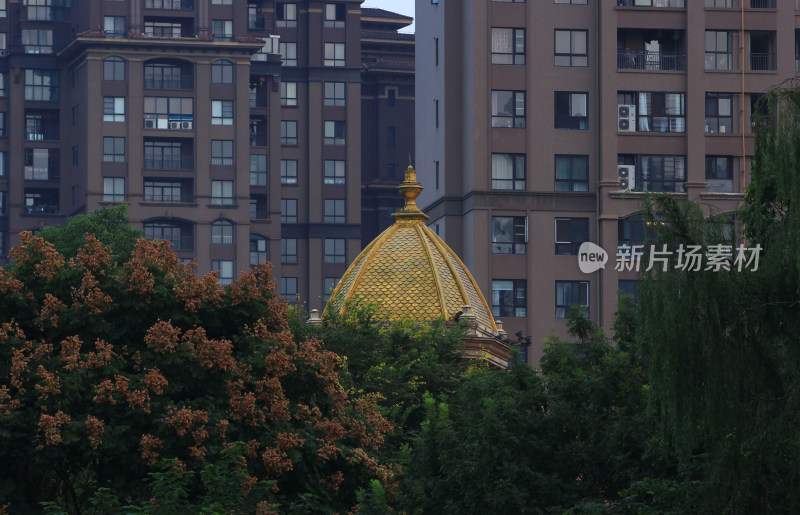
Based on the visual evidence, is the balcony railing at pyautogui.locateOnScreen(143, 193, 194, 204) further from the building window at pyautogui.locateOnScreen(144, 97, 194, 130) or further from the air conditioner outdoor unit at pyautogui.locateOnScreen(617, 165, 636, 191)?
the air conditioner outdoor unit at pyautogui.locateOnScreen(617, 165, 636, 191)

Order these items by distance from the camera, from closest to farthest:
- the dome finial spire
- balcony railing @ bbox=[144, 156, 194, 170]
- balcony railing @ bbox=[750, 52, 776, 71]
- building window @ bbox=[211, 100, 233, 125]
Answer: the dome finial spire, balcony railing @ bbox=[750, 52, 776, 71], balcony railing @ bbox=[144, 156, 194, 170], building window @ bbox=[211, 100, 233, 125]

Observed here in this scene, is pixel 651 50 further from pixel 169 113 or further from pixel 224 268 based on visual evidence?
pixel 224 268

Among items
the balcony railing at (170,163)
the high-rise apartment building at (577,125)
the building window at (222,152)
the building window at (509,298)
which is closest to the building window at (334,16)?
the building window at (222,152)

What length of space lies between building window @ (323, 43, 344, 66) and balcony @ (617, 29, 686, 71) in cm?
6493

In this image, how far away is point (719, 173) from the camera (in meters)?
78.9

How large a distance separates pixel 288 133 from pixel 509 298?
6735 cm

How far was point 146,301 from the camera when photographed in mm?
28578

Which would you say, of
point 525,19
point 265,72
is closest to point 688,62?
point 525,19

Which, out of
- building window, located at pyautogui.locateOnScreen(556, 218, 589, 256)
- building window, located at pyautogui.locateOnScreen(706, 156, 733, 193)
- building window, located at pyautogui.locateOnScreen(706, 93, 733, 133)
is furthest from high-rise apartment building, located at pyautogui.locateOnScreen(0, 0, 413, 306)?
building window, located at pyautogui.locateOnScreen(706, 93, 733, 133)

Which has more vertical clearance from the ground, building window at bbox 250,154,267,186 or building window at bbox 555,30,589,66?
building window at bbox 555,30,589,66

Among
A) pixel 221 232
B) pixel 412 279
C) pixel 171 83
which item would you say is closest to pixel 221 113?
pixel 171 83

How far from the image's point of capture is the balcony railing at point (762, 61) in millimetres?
79062

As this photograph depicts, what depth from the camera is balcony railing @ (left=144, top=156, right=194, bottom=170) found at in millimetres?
124750

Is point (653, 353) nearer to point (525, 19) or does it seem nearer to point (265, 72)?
point (525, 19)
